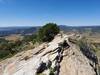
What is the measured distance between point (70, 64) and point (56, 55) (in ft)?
11.6

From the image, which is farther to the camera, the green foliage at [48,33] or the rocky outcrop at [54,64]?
the green foliage at [48,33]

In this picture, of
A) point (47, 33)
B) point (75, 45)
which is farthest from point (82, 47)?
point (47, 33)

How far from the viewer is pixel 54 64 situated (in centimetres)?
3609

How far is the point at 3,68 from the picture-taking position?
1585 inches

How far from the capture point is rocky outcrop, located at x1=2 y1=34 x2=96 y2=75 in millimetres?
34719

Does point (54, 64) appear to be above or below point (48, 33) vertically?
below

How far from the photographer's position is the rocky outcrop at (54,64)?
114 feet

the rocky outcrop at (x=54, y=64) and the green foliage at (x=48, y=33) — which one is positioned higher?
the green foliage at (x=48, y=33)

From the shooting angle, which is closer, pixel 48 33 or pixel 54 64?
pixel 54 64

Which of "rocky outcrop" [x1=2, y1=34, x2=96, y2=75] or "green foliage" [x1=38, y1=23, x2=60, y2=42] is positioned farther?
"green foliage" [x1=38, y1=23, x2=60, y2=42]

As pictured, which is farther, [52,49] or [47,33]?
[47,33]

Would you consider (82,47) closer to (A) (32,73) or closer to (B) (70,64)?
(B) (70,64)

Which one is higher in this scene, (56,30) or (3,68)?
(56,30)

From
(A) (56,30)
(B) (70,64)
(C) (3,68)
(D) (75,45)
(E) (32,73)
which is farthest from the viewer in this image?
(A) (56,30)
